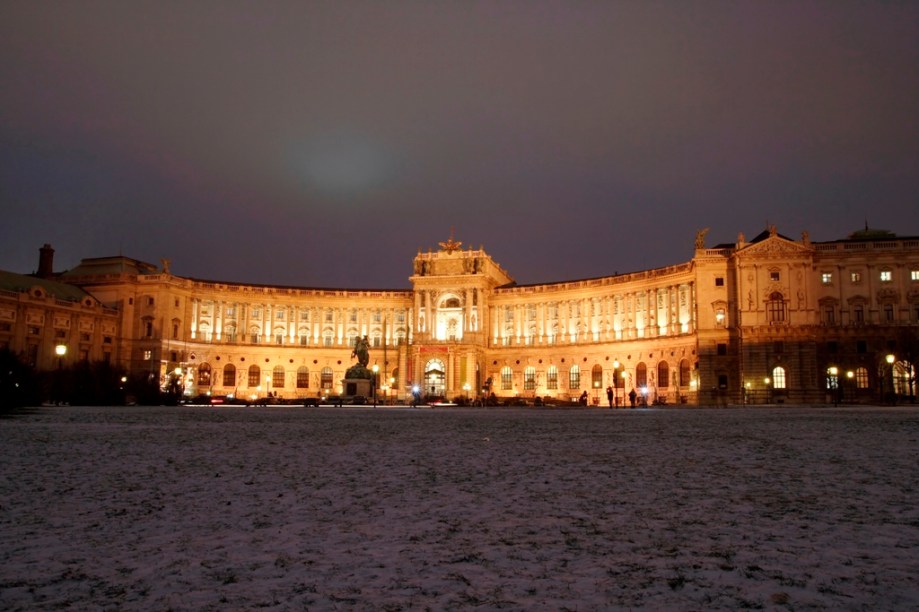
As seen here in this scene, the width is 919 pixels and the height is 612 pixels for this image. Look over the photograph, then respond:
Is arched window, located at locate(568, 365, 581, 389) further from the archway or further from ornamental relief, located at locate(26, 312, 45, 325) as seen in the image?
ornamental relief, located at locate(26, 312, 45, 325)

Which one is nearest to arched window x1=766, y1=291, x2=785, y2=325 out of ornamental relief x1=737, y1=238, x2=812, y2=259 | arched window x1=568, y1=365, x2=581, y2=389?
ornamental relief x1=737, y1=238, x2=812, y2=259

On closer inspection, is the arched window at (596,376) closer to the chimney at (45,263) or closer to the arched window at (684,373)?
the arched window at (684,373)

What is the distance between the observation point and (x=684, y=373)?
3408 inches

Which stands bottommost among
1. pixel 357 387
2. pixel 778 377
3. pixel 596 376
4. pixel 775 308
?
pixel 357 387

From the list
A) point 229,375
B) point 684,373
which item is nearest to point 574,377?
Result: point 684,373

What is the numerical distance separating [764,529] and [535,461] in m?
7.49

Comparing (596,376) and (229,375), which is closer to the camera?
(596,376)

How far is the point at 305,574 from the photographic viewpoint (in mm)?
6145

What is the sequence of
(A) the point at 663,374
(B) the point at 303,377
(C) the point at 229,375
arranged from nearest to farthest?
1. (A) the point at 663,374
2. (C) the point at 229,375
3. (B) the point at 303,377

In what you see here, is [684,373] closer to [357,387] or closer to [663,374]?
[663,374]

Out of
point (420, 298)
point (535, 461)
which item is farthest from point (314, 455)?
point (420, 298)

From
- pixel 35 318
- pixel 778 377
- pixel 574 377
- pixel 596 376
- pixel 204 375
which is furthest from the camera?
pixel 204 375

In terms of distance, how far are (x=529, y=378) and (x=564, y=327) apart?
9.26 metres

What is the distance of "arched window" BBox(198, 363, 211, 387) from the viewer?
106500 millimetres
